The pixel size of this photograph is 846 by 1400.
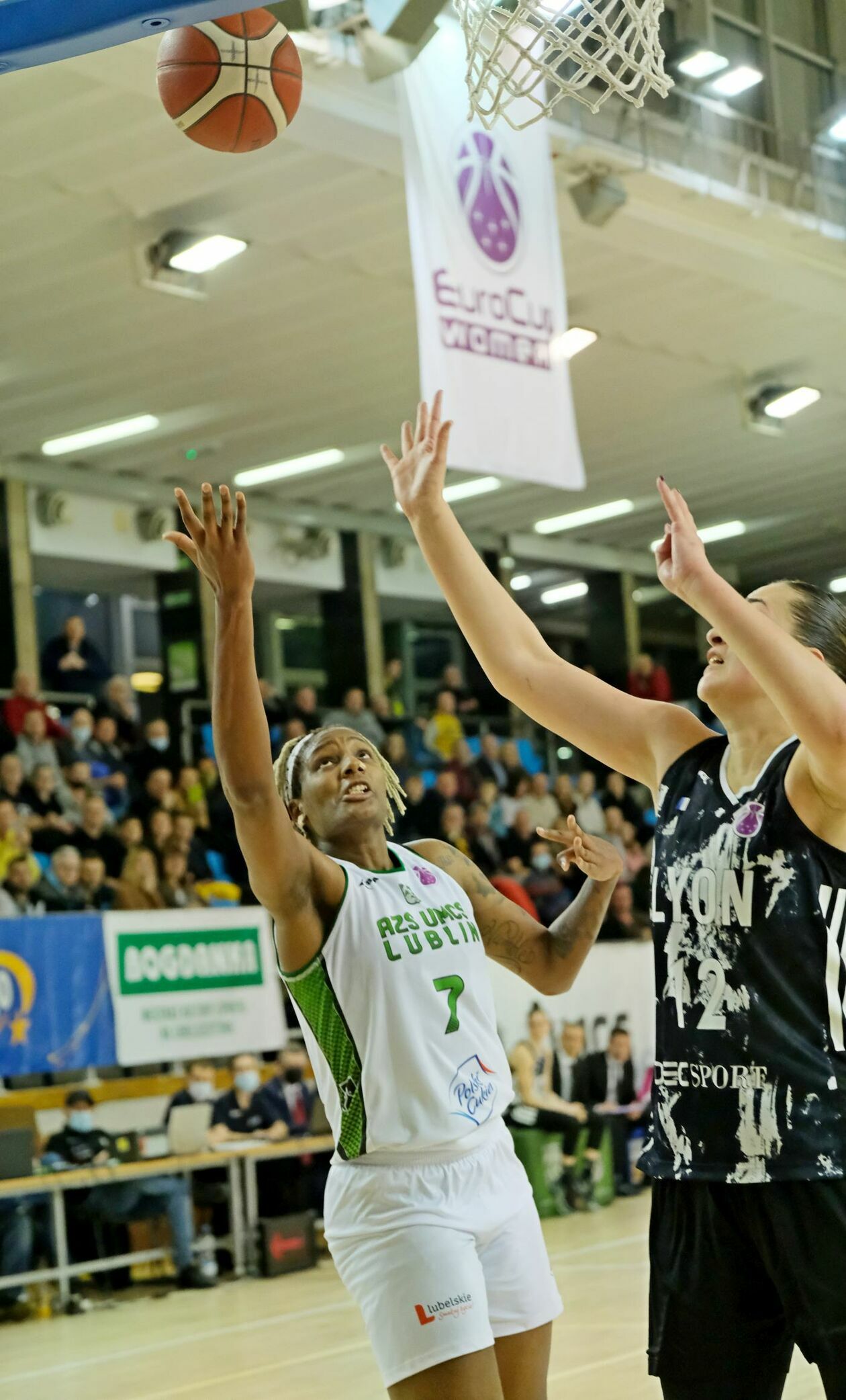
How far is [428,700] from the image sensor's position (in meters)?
20.1

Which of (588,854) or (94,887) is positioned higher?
(94,887)

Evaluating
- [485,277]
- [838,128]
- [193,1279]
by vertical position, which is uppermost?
[838,128]

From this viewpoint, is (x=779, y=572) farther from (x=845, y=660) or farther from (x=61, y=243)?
(x=845, y=660)

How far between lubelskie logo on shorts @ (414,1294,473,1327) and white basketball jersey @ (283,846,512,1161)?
33 cm

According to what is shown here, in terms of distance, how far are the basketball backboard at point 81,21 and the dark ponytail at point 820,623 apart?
155cm

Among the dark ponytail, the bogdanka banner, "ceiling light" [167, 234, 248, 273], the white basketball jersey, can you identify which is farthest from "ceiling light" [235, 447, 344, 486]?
the dark ponytail

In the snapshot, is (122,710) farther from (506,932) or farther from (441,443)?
(441,443)

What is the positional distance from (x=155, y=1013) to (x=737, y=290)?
736 centimetres

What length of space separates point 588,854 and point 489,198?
6.19m

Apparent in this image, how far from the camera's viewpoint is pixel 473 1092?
3674 millimetres

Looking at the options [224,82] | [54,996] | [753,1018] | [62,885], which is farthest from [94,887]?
[753,1018]

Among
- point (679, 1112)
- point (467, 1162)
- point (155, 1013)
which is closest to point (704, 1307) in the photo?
point (679, 1112)

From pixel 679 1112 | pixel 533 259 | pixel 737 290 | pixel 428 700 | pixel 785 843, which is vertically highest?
pixel 737 290

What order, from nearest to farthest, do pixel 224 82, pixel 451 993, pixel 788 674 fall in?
pixel 788 674, pixel 451 993, pixel 224 82
